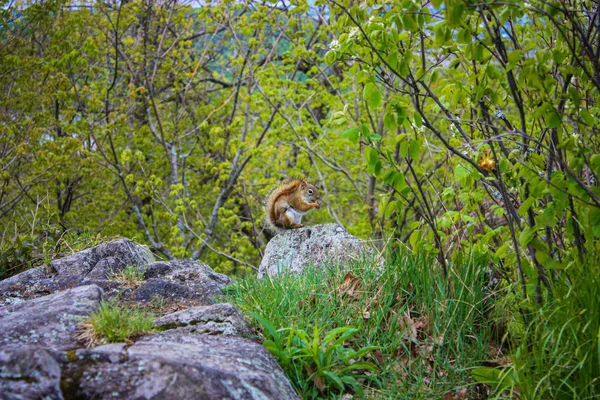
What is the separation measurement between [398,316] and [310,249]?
180 cm

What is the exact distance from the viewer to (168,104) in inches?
544

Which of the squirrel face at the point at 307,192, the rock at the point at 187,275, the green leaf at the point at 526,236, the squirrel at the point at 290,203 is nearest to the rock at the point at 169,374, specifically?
the green leaf at the point at 526,236

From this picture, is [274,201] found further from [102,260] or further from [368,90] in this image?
[368,90]

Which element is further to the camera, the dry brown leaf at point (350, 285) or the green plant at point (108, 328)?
the dry brown leaf at point (350, 285)

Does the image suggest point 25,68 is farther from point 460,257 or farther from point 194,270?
point 460,257

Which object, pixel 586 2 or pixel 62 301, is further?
pixel 586 2

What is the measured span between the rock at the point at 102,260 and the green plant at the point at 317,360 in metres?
1.83

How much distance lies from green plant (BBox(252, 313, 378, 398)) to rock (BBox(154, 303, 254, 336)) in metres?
0.12

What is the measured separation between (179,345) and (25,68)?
794 centimetres

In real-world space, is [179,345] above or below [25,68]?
below

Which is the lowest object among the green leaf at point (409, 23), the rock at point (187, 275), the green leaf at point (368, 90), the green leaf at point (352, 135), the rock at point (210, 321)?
the rock at point (187, 275)

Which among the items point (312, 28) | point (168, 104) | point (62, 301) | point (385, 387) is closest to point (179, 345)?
point (62, 301)

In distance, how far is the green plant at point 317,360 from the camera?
3.34 metres

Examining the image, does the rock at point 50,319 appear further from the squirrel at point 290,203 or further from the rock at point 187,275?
the squirrel at point 290,203
